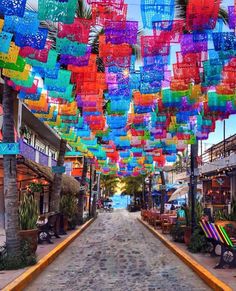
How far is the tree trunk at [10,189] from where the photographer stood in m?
11.5

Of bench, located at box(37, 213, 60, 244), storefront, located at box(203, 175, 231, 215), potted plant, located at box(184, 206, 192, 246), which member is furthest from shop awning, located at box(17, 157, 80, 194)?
storefront, located at box(203, 175, 231, 215)

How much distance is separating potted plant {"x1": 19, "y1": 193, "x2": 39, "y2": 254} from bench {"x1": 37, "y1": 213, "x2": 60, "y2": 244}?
3.50 meters

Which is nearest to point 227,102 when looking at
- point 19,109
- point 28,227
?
point 28,227

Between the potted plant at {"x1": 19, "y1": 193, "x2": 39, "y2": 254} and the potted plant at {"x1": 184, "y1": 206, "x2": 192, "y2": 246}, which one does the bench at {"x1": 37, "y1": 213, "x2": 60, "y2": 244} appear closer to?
the potted plant at {"x1": 19, "y1": 193, "x2": 39, "y2": 254}

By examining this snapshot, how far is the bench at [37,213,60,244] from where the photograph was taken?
17125mm

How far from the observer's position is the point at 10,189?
461 inches

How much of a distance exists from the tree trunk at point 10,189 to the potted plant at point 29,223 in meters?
1.00

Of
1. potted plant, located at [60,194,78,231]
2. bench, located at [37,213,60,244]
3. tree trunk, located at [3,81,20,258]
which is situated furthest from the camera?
potted plant, located at [60,194,78,231]

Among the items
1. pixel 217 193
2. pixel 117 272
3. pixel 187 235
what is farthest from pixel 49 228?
pixel 217 193

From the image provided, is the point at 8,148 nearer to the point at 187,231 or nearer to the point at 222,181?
the point at 187,231

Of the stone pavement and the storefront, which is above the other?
the storefront

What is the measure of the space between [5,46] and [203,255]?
860 cm

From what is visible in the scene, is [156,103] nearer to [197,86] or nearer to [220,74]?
[197,86]

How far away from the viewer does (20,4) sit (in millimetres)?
8094
